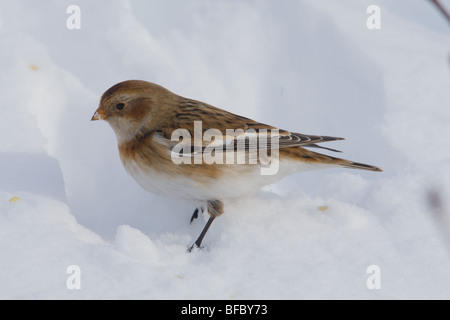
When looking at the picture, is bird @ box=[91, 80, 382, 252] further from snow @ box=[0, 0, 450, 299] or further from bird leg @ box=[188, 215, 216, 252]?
snow @ box=[0, 0, 450, 299]

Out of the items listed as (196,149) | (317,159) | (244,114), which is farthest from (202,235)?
(244,114)

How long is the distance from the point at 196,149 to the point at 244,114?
1610 millimetres

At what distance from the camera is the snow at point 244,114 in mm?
3135

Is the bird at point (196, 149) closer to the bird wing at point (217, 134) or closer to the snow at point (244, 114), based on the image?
the bird wing at point (217, 134)

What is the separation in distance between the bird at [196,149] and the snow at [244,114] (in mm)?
228

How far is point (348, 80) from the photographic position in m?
5.04

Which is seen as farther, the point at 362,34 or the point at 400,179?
the point at 362,34

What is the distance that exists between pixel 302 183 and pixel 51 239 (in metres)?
2.07

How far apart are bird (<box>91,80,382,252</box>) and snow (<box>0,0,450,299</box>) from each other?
0.23m

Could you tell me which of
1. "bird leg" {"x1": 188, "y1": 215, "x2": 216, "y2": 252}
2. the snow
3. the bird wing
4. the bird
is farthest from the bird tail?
"bird leg" {"x1": 188, "y1": 215, "x2": 216, "y2": 252}

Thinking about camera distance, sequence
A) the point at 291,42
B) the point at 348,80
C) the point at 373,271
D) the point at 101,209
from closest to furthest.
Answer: the point at 373,271, the point at 101,209, the point at 348,80, the point at 291,42

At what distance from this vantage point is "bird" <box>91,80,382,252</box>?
3570 millimetres
